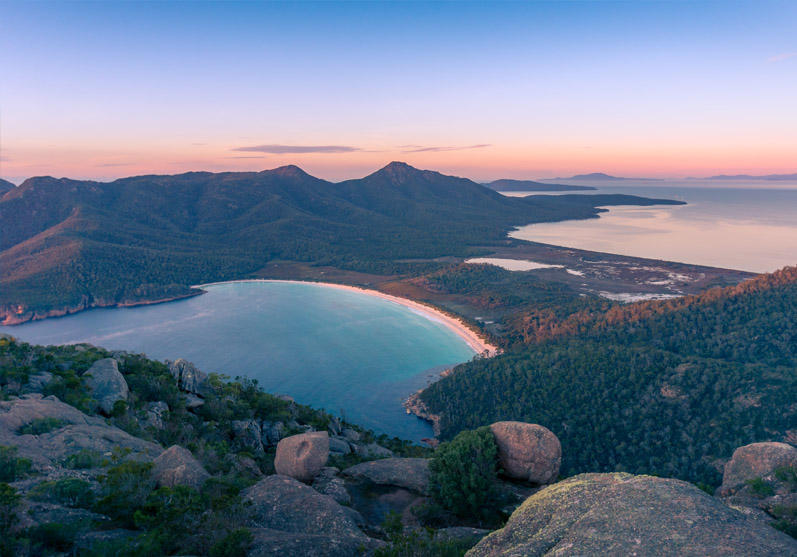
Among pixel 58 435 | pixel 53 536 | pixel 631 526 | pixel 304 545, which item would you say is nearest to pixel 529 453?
pixel 631 526

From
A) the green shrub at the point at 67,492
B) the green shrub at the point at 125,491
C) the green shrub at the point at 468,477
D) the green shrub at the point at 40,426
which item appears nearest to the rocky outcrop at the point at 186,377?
the green shrub at the point at 40,426

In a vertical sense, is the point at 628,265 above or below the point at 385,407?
above

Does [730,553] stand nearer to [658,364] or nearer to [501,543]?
[501,543]

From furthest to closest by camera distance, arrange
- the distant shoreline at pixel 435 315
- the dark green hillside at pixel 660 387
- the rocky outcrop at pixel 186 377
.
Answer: the distant shoreline at pixel 435 315, the dark green hillside at pixel 660 387, the rocky outcrop at pixel 186 377

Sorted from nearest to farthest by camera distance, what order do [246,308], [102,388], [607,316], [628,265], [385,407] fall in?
1. [102,388]
2. [385,407]
3. [607,316]
4. [246,308]
5. [628,265]

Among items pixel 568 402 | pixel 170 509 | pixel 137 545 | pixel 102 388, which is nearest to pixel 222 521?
pixel 170 509

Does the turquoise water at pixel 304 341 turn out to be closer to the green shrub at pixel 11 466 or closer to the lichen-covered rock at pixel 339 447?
the lichen-covered rock at pixel 339 447

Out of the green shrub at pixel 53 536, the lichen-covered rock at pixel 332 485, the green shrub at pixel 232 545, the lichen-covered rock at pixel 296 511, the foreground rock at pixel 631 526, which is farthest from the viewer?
the lichen-covered rock at pixel 332 485
